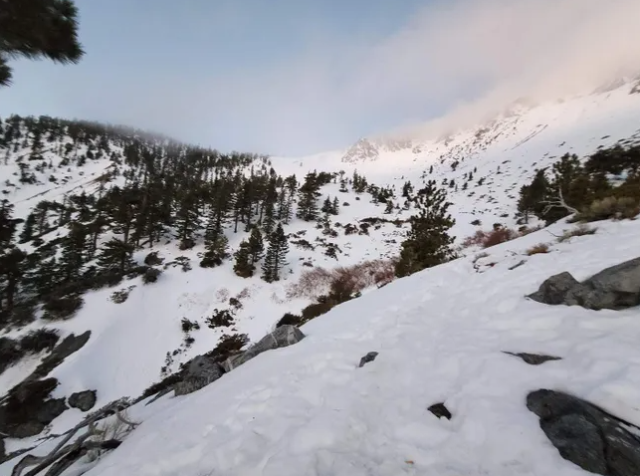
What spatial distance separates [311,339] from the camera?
25.4 feet

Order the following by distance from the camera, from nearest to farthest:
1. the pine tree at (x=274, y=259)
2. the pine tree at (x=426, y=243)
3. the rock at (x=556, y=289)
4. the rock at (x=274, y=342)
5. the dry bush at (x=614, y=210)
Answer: the rock at (x=556, y=289) < the rock at (x=274, y=342) < the dry bush at (x=614, y=210) < the pine tree at (x=426, y=243) < the pine tree at (x=274, y=259)

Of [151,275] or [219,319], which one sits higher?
[151,275]

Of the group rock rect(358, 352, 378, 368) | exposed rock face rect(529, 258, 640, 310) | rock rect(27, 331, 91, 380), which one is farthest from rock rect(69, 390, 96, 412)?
exposed rock face rect(529, 258, 640, 310)

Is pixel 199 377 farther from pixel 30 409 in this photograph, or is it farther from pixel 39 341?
pixel 39 341

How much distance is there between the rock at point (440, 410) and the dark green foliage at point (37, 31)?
Answer: 742 cm

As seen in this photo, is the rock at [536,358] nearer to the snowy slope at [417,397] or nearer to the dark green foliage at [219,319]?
the snowy slope at [417,397]

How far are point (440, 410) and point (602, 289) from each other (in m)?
3.53

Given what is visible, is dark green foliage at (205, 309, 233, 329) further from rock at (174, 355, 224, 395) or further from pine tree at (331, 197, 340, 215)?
pine tree at (331, 197, 340, 215)

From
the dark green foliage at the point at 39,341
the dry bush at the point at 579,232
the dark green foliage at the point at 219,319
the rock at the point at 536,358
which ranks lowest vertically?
the dark green foliage at the point at 219,319

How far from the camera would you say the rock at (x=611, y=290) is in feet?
14.5

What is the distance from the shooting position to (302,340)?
7.99 m

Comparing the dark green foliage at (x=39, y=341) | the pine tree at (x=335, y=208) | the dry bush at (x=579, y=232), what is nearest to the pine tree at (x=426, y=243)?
the dry bush at (x=579, y=232)

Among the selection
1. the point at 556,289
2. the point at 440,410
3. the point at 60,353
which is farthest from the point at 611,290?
the point at 60,353

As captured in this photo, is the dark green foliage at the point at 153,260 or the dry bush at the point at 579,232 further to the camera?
the dark green foliage at the point at 153,260
